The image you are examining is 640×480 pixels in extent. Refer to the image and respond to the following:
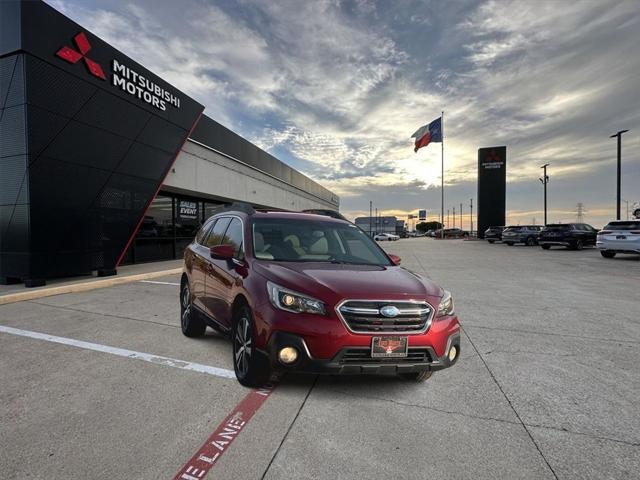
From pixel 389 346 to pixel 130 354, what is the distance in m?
3.00

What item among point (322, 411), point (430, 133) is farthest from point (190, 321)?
point (430, 133)

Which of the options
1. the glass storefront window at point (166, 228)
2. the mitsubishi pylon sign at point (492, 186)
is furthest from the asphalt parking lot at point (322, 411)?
the mitsubishi pylon sign at point (492, 186)

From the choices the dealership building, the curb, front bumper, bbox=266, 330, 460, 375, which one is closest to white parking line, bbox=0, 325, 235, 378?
front bumper, bbox=266, 330, 460, 375

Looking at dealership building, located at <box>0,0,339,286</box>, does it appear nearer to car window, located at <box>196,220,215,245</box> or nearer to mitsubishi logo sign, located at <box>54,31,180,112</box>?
mitsubishi logo sign, located at <box>54,31,180,112</box>

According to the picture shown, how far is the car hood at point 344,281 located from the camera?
3.01 meters

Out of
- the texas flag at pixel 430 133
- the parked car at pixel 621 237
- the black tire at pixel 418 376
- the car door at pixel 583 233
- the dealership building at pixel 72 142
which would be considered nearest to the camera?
the black tire at pixel 418 376

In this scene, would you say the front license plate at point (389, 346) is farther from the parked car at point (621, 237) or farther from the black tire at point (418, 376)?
the parked car at point (621, 237)

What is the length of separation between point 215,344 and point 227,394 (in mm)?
1512

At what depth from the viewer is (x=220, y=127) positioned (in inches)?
728

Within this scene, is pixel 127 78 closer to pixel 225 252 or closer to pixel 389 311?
pixel 225 252

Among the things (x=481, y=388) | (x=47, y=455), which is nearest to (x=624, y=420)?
(x=481, y=388)

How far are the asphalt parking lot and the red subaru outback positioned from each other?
0.36 metres

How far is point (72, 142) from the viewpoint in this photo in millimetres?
9141

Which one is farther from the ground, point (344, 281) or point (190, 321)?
point (344, 281)
